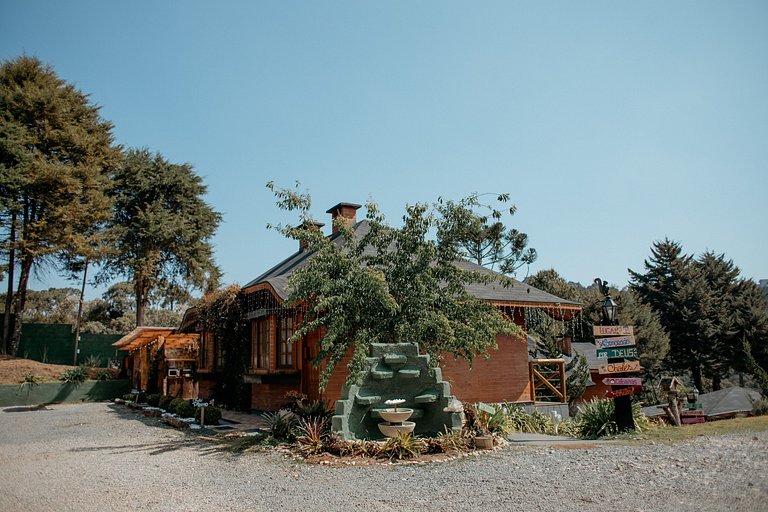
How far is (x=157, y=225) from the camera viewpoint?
33.0 m

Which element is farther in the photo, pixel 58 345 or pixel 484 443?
pixel 58 345

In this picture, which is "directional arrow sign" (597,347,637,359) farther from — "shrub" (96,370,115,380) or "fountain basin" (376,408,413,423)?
"shrub" (96,370,115,380)

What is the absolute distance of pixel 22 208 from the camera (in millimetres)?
27625

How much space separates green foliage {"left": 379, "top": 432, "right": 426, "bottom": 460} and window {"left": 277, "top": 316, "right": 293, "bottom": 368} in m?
6.38

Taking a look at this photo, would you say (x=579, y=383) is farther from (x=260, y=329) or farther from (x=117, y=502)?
(x=117, y=502)

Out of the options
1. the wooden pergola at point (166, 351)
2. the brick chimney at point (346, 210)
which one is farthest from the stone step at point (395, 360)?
the wooden pergola at point (166, 351)

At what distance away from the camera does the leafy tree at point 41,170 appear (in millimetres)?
26500

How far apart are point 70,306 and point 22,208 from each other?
22.9m

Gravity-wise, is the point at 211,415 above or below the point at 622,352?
below

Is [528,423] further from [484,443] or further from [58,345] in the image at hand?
[58,345]

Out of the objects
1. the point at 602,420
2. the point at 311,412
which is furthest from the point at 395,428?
the point at 602,420

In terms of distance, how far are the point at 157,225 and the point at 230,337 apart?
18.8m

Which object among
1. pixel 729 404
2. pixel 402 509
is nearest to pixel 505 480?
pixel 402 509

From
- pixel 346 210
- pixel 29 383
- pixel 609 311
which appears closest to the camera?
pixel 609 311
